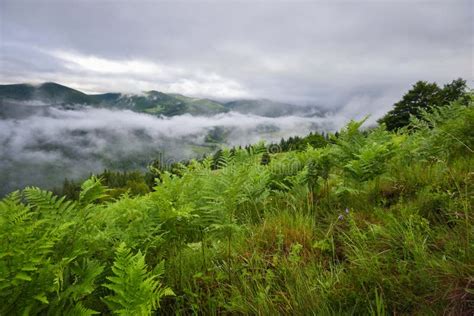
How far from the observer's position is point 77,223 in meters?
2.41

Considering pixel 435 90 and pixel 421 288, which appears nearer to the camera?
pixel 421 288

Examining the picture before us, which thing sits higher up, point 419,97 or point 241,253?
point 419,97

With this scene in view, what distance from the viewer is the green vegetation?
5.95ft

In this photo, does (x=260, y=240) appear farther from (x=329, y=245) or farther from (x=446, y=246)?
(x=446, y=246)

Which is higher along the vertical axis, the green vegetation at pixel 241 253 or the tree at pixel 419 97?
the tree at pixel 419 97

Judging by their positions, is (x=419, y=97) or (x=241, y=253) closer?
(x=241, y=253)

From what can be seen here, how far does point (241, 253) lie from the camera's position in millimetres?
2988

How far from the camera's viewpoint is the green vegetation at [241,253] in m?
1.81

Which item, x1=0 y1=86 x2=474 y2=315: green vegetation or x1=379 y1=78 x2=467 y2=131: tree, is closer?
x1=0 y1=86 x2=474 y2=315: green vegetation

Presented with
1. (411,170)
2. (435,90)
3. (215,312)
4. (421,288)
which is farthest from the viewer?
(435,90)

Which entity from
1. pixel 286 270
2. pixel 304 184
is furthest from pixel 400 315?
pixel 304 184

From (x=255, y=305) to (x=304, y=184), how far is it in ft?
8.97

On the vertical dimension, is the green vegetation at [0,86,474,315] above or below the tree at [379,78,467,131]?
below

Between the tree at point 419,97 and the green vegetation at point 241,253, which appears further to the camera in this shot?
the tree at point 419,97
